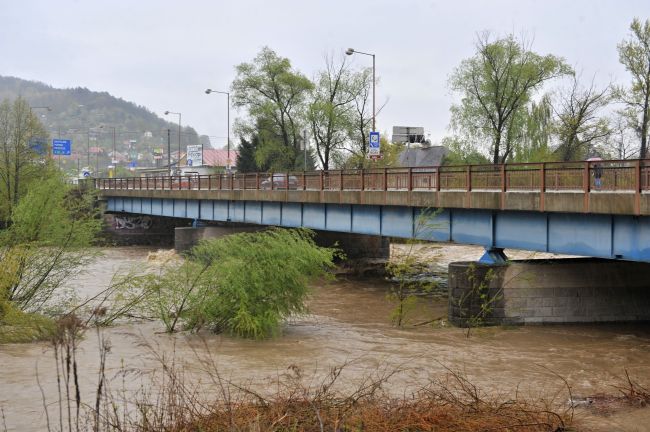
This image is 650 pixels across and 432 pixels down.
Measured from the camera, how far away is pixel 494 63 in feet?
179

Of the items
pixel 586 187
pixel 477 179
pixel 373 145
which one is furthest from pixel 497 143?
pixel 586 187

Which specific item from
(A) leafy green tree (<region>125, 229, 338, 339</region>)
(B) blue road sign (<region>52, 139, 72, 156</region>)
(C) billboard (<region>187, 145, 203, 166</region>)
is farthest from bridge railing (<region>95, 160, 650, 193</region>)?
(C) billboard (<region>187, 145, 203, 166</region>)

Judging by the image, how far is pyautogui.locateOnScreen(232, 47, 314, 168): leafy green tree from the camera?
6619 cm

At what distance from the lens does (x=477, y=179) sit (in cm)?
2459

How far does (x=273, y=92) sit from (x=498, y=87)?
21.1 meters

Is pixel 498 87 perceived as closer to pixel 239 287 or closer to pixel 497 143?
pixel 497 143

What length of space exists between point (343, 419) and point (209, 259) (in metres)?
12.2

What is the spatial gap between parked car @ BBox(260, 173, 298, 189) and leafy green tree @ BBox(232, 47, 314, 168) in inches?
989

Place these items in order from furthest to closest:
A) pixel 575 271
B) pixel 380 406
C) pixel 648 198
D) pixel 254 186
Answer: pixel 254 186 < pixel 575 271 < pixel 648 198 < pixel 380 406

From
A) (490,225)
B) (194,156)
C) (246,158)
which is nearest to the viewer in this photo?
(490,225)

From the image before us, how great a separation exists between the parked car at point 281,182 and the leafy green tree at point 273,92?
989 inches

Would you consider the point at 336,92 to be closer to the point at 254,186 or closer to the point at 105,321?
the point at 254,186

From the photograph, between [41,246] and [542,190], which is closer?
[41,246]

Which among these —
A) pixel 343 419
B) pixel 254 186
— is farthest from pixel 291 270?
pixel 254 186
